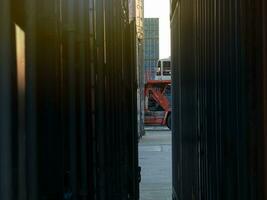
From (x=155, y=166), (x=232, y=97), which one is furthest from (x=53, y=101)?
(x=155, y=166)

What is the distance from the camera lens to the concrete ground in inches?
510

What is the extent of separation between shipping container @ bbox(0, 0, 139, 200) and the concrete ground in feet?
27.3

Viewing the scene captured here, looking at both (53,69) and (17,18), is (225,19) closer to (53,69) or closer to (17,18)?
(53,69)

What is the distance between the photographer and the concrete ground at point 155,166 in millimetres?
12961

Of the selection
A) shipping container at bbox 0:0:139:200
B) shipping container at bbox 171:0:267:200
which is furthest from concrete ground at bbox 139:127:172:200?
shipping container at bbox 0:0:139:200

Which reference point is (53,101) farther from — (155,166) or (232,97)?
(155,166)

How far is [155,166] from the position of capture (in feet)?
57.5

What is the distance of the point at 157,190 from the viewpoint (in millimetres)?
13227

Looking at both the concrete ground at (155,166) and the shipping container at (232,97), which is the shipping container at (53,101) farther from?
the concrete ground at (155,166)

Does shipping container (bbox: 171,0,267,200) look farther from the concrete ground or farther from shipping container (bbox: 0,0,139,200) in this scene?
the concrete ground

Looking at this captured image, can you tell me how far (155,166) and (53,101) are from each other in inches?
602

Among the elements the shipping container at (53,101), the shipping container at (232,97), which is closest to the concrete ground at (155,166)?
the shipping container at (232,97)

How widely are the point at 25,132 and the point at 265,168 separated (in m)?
1.06

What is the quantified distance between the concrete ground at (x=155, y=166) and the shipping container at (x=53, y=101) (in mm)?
8328
